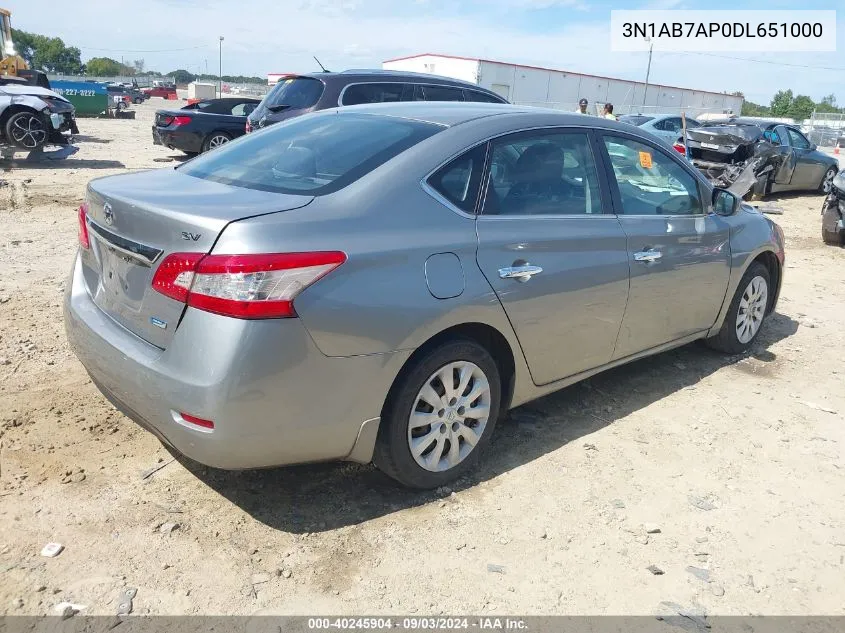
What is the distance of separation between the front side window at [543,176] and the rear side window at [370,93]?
6.11 meters

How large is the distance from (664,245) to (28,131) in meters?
12.8

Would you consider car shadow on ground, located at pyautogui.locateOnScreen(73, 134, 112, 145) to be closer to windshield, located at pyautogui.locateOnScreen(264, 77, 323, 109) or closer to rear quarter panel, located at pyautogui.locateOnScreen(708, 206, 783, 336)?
windshield, located at pyautogui.locateOnScreen(264, 77, 323, 109)

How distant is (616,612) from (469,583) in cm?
54

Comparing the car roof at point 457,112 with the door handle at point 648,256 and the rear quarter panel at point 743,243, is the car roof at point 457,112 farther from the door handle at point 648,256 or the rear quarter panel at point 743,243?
the rear quarter panel at point 743,243

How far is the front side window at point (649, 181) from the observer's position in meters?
3.97

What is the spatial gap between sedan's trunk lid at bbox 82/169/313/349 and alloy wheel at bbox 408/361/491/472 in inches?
38.2

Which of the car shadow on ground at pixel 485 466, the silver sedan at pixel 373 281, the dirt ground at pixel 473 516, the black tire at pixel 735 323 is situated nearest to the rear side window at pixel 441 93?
the black tire at pixel 735 323

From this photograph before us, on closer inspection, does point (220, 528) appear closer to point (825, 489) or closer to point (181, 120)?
point (825, 489)

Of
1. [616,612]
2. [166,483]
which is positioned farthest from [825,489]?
[166,483]

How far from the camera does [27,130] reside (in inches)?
516

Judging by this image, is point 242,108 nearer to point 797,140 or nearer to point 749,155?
point 749,155

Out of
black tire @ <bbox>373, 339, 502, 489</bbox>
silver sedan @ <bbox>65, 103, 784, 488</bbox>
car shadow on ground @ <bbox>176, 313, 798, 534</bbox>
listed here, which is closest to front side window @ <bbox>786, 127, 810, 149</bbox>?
car shadow on ground @ <bbox>176, 313, 798, 534</bbox>

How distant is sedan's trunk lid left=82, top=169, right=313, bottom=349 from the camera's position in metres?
2.60

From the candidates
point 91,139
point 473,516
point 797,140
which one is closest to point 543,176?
point 473,516
